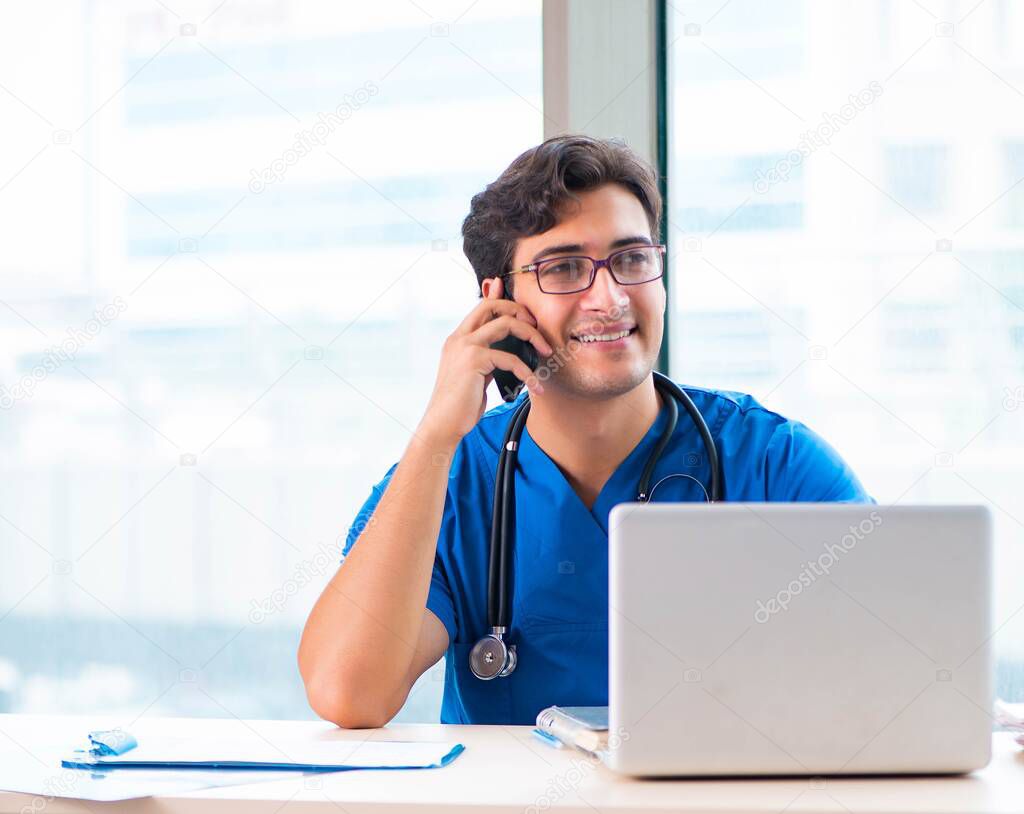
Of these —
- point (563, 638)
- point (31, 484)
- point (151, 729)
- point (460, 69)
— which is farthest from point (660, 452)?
point (31, 484)

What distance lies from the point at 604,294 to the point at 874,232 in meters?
0.70

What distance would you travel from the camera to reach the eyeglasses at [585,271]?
159 centimetres

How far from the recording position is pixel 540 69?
6.79 ft

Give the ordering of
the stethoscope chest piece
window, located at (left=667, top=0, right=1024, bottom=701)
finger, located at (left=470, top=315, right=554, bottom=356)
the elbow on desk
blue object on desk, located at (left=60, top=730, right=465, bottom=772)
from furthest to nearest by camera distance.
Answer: window, located at (left=667, top=0, right=1024, bottom=701) < finger, located at (left=470, top=315, right=554, bottom=356) < the stethoscope chest piece < the elbow on desk < blue object on desk, located at (left=60, top=730, right=465, bottom=772)

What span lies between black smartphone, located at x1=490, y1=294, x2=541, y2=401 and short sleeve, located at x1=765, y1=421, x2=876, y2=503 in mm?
402

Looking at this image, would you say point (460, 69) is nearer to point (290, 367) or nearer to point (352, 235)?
point (352, 235)

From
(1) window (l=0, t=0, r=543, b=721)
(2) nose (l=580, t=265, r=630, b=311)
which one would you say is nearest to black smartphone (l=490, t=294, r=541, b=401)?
(2) nose (l=580, t=265, r=630, b=311)

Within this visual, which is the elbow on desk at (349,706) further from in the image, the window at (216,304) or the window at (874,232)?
the window at (874,232)

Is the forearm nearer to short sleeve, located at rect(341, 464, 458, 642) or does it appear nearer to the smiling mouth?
short sleeve, located at rect(341, 464, 458, 642)

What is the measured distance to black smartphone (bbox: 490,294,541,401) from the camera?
158 centimetres

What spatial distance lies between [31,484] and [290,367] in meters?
0.74

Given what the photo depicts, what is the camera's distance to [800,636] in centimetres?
88

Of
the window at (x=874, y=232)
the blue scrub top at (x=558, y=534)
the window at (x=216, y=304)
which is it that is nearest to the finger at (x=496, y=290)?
the blue scrub top at (x=558, y=534)

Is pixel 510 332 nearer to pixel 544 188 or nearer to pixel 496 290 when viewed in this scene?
pixel 496 290
